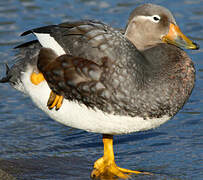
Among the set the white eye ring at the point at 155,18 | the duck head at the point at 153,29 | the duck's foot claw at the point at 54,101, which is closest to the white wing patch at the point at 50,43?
the duck's foot claw at the point at 54,101

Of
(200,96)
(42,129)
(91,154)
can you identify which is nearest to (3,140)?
(42,129)

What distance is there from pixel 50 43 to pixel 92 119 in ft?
3.39

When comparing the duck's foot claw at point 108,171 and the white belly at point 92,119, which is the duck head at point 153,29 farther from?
the duck's foot claw at point 108,171

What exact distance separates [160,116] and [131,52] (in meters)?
0.77

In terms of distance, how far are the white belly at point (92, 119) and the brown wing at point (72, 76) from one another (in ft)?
0.42

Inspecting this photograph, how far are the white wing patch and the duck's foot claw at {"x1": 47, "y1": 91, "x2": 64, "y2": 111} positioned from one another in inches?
18.9

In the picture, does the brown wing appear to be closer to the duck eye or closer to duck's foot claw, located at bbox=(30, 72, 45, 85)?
duck's foot claw, located at bbox=(30, 72, 45, 85)

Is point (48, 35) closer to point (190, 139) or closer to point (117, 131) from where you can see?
point (117, 131)

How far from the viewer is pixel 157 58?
6176 millimetres

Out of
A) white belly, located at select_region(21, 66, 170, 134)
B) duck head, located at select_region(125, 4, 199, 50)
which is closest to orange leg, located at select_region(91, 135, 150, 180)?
white belly, located at select_region(21, 66, 170, 134)

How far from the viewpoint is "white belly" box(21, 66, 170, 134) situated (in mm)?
6012

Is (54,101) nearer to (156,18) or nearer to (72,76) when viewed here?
(72,76)

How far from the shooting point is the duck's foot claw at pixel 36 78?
21.2ft

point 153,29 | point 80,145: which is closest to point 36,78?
point 153,29
